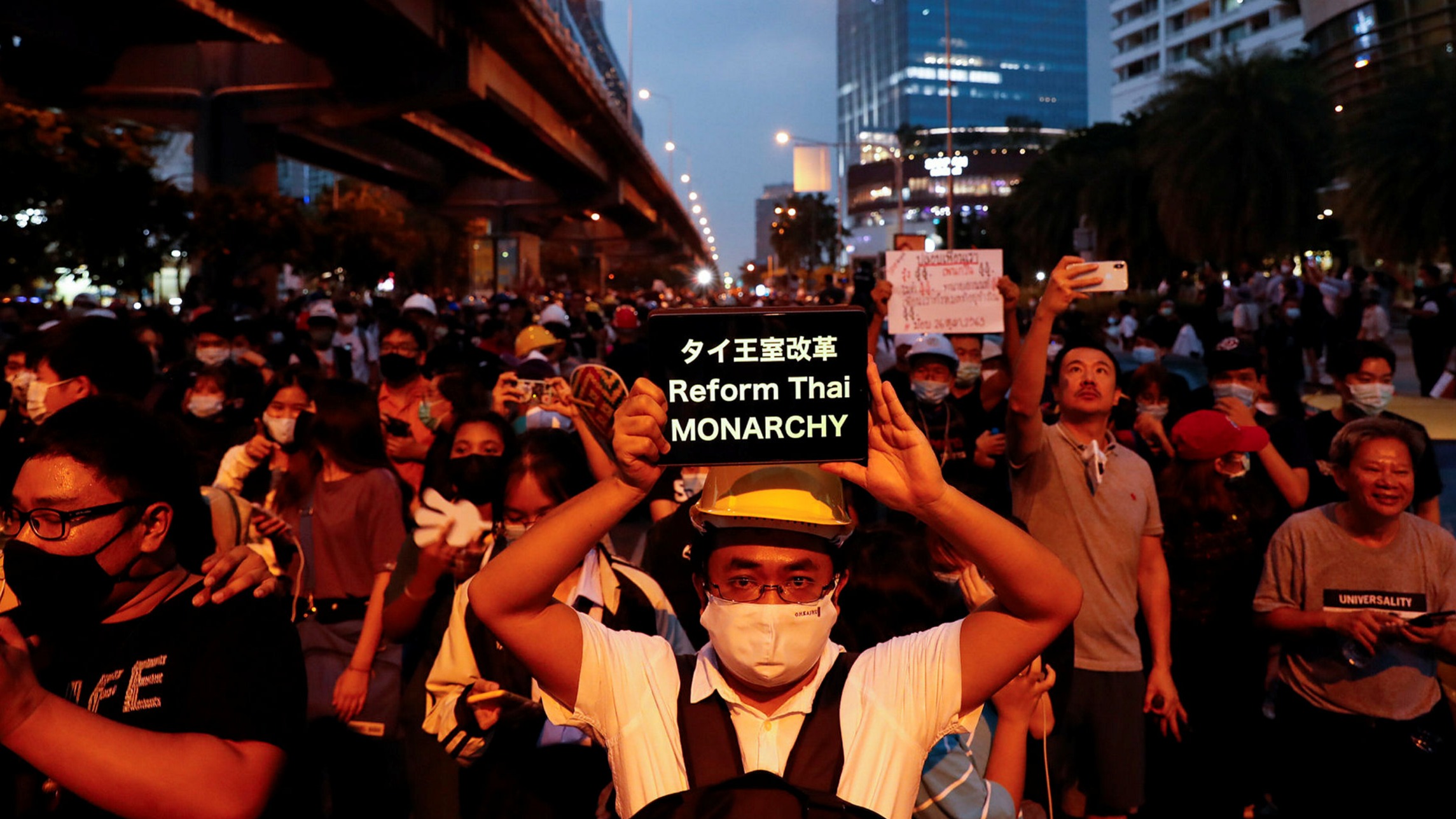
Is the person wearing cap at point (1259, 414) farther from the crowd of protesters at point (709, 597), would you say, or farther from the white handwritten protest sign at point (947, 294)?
the white handwritten protest sign at point (947, 294)

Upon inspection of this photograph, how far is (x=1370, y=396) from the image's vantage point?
6289 mm

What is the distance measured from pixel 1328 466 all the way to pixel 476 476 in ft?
11.4

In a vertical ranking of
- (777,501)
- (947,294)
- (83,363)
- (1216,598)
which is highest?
(947,294)

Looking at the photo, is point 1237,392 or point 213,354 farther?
point 213,354

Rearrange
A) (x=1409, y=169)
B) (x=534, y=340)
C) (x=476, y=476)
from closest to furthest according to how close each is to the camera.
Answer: (x=476, y=476) → (x=534, y=340) → (x=1409, y=169)

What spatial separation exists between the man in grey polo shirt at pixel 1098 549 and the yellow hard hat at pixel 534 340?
21.9ft

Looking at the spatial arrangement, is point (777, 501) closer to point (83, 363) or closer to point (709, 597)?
point (709, 597)

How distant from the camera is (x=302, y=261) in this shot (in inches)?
1403

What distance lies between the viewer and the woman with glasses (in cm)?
348

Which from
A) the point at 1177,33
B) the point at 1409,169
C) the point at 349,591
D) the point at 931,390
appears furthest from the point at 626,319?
the point at 1177,33

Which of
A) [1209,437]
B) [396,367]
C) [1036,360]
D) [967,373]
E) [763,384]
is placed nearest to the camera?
[763,384]

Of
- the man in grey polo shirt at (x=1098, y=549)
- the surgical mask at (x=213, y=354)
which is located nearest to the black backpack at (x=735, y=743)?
the man in grey polo shirt at (x=1098, y=549)

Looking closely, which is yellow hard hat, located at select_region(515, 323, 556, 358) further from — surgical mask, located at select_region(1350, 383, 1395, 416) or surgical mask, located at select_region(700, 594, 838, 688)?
surgical mask, located at select_region(700, 594, 838, 688)

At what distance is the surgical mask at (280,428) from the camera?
5961 mm
